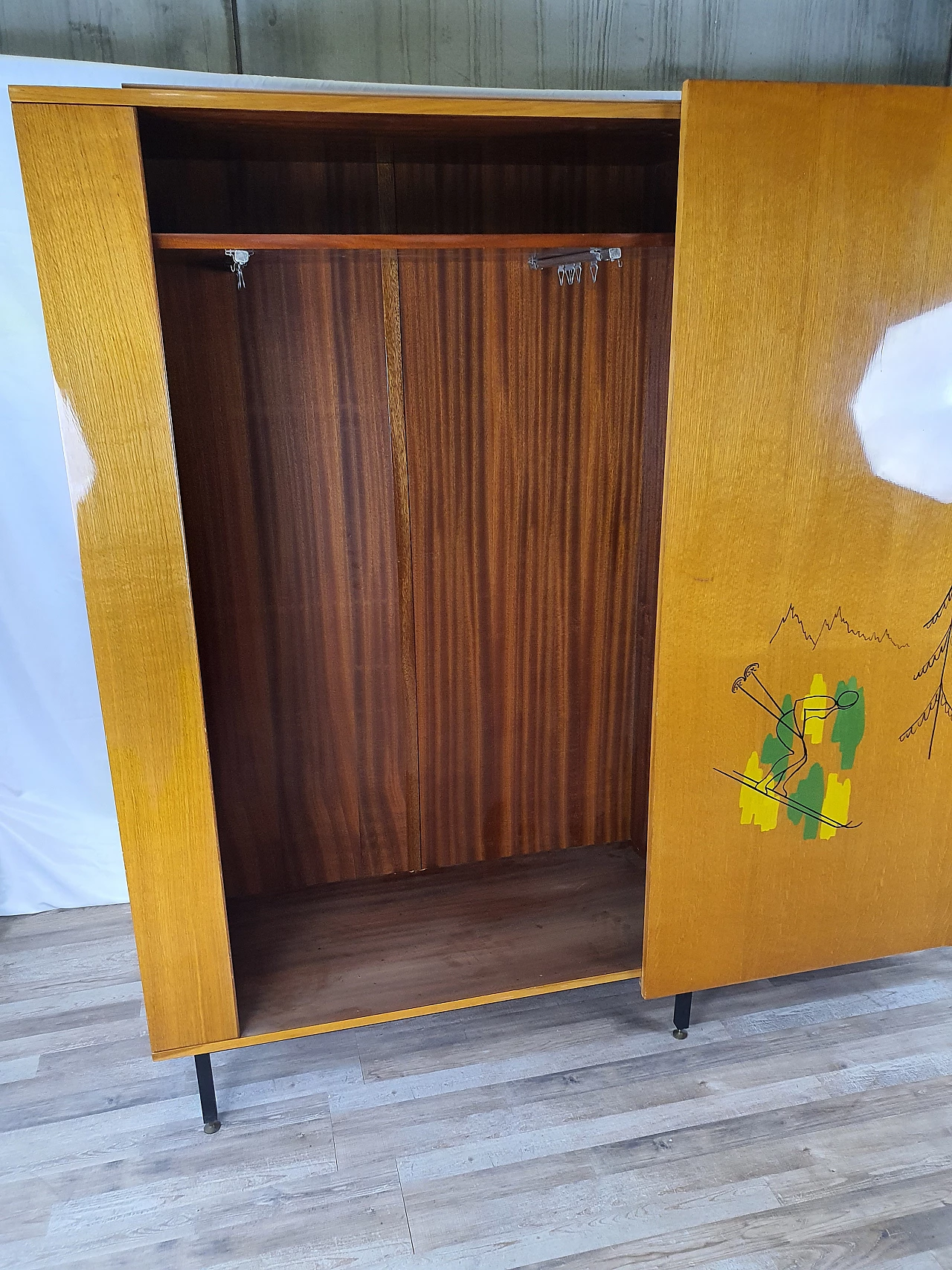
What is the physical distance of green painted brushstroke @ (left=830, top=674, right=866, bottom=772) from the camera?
78.2 inches

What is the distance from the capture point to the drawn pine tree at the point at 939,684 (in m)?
1.99

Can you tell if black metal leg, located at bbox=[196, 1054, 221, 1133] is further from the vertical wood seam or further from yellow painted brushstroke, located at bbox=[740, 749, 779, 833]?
yellow painted brushstroke, located at bbox=[740, 749, 779, 833]

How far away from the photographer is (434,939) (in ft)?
7.32

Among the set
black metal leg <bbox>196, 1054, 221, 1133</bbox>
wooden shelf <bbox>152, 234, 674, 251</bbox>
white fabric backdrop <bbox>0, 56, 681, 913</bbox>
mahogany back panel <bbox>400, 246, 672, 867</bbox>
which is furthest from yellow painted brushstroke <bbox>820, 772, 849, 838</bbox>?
white fabric backdrop <bbox>0, 56, 681, 913</bbox>

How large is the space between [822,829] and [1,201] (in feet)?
8.32

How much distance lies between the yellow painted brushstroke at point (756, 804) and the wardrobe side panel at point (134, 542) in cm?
114

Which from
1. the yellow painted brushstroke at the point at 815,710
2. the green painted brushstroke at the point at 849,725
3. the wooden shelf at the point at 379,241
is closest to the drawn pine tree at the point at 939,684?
the green painted brushstroke at the point at 849,725

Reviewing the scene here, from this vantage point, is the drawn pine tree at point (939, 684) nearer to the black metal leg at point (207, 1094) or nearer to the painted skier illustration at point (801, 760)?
the painted skier illustration at point (801, 760)

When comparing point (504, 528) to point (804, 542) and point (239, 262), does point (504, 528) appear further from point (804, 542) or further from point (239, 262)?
point (239, 262)

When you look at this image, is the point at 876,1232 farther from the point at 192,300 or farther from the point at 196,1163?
the point at 192,300

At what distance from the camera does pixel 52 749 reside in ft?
8.84

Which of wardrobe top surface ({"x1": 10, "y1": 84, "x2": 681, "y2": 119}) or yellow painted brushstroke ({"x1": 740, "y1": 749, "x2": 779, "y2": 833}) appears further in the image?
yellow painted brushstroke ({"x1": 740, "y1": 749, "x2": 779, "y2": 833})

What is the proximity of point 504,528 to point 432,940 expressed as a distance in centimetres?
106

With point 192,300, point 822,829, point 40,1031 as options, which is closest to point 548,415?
point 192,300
